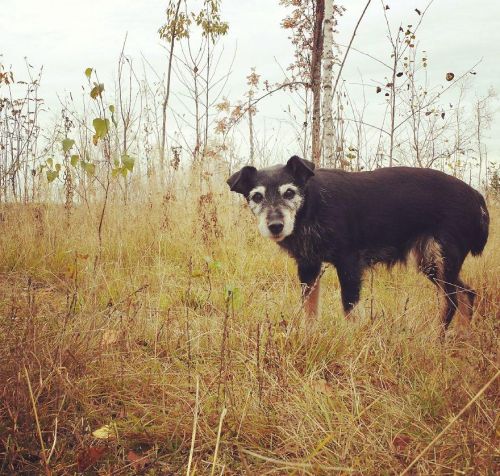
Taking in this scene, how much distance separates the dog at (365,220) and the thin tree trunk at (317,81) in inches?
123

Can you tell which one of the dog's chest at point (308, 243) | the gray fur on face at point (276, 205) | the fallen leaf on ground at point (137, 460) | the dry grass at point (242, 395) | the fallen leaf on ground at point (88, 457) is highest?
the gray fur on face at point (276, 205)

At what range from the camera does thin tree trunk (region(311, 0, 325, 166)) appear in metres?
7.24

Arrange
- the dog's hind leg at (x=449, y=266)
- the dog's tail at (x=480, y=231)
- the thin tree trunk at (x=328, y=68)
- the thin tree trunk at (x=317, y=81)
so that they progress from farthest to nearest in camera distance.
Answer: the thin tree trunk at (x=317, y=81) < the thin tree trunk at (x=328, y=68) < the dog's tail at (x=480, y=231) < the dog's hind leg at (x=449, y=266)

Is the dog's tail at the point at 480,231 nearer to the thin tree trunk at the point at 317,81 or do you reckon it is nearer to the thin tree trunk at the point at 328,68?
the thin tree trunk at the point at 328,68

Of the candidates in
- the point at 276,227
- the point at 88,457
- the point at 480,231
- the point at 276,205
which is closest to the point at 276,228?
the point at 276,227

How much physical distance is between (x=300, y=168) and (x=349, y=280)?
3.48 feet

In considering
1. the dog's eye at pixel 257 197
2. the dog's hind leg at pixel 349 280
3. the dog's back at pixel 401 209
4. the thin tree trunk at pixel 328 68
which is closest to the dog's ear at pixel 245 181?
the dog's eye at pixel 257 197

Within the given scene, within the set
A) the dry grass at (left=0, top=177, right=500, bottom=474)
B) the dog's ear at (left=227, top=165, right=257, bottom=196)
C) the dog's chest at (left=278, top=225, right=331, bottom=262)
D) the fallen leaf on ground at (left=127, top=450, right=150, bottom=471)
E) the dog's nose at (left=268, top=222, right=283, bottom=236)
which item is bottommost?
the fallen leaf on ground at (left=127, top=450, right=150, bottom=471)

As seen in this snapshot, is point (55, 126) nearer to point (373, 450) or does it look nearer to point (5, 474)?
point (5, 474)

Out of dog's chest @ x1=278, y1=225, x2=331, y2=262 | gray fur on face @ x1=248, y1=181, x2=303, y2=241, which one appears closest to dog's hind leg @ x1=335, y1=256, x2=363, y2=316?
dog's chest @ x1=278, y1=225, x2=331, y2=262

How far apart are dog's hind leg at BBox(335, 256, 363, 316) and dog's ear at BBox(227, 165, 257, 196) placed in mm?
1071

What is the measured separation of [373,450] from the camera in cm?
174

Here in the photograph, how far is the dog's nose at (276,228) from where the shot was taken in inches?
145

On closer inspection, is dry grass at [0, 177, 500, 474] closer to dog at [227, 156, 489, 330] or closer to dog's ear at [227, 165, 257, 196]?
dog at [227, 156, 489, 330]
